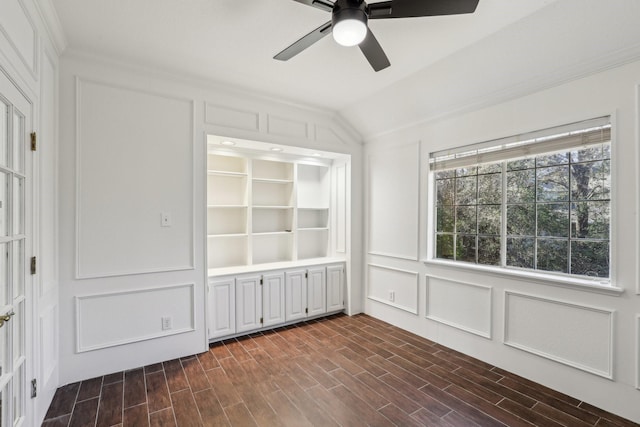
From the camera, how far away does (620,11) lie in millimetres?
1931

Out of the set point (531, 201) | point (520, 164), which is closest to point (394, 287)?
point (531, 201)

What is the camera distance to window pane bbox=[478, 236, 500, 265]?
2967 mm

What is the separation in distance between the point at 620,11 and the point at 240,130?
3.12 meters

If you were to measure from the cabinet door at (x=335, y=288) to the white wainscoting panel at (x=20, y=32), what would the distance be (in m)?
3.38

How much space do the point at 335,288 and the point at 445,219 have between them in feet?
5.60

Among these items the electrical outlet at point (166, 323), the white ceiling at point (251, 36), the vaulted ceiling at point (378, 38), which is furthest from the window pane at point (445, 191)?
the electrical outlet at point (166, 323)

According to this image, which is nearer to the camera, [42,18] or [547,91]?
[42,18]

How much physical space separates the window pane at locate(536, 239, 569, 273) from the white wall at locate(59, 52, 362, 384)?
3.09m

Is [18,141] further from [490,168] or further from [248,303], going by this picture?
[490,168]

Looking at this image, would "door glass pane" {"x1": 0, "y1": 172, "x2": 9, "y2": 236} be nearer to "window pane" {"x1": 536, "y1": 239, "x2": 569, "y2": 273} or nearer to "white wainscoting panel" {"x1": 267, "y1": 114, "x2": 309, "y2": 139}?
"white wainscoting panel" {"x1": 267, "y1": 114, "x2": 309, "y2": 139}

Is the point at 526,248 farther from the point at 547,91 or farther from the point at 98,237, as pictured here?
the point at 98,237

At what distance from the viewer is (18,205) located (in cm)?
173

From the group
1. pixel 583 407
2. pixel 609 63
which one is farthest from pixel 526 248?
pixel 609 63

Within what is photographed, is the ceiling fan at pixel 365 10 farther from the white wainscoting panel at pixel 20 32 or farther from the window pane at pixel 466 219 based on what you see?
the window pane at pixel 466 219
